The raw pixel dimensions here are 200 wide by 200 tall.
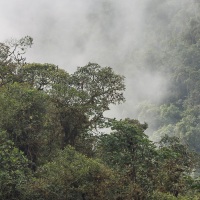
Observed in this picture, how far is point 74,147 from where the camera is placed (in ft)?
76.3

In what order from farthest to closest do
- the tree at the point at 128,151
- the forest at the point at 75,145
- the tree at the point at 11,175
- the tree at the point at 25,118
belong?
1. the tree at the point at 25,118
2. the tree at the point at 128,151
3. the tree at the point at 11,175
4. the forest at the point at 75,145

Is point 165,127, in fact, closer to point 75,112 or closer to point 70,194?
point 75,112

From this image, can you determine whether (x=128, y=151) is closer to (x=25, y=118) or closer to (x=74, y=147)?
(x=74, y=147)

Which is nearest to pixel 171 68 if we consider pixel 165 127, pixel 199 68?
pixel 199 68

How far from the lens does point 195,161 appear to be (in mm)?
30250

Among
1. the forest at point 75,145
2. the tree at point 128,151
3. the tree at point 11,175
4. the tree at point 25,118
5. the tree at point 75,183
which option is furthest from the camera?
the tree at point 25,118

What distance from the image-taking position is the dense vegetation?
17.0 m

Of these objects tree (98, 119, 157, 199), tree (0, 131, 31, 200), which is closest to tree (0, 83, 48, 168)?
tree (0, 131, 31, 200)

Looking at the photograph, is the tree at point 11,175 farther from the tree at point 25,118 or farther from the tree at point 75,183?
the tree at point 25,118

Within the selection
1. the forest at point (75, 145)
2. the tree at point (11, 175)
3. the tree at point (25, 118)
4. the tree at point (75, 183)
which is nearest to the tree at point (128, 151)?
the forest at point (75, 145)

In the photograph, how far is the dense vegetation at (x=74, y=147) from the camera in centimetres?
1702

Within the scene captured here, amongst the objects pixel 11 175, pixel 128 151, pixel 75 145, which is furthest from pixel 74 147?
pixel 11 175

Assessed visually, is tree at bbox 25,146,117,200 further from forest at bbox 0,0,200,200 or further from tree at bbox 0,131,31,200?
tree at bbox 0,131,31,200

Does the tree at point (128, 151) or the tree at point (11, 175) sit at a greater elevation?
the tree at point (128, 151)
